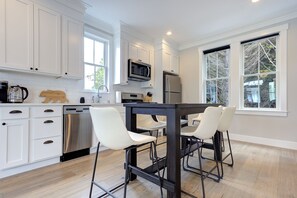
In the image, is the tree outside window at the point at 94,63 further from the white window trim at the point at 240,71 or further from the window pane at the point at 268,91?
the window pane at the point at 268,91

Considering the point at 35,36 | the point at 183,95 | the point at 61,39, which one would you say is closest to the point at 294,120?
the point at 183,95

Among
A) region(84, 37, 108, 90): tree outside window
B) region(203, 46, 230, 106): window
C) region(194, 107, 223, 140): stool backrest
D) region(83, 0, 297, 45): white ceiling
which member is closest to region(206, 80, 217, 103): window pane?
region(203, 46, 230, 106): window

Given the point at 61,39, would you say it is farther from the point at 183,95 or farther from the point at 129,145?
the point at 183,95

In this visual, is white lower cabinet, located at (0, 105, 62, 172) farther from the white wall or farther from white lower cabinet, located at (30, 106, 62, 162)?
the white wall

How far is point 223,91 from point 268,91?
3.27 ft

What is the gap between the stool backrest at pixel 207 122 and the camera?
5.25ft

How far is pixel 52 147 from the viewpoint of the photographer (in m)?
2.38

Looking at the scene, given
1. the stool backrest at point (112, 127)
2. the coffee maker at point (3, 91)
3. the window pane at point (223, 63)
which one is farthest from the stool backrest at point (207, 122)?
the window pane at point (223, 63)

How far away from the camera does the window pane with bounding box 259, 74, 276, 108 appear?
353 cm

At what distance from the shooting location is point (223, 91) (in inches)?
170

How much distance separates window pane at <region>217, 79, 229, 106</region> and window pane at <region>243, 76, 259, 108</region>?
45 cm

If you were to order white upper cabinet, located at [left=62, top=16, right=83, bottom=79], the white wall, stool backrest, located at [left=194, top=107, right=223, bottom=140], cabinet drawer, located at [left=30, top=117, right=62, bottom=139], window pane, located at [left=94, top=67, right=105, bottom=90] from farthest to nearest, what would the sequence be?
window pane, located at [left=94, top=67, right=105, bottom=90], the white wall, white upper cabinet, located at [left=62, top=16, right=83, bottom=79], cabinet drawer, located at [left=30, top=117, right=62, bottom=139], stool backrest, located at [left=194, top=107, right=223, bottom=140]

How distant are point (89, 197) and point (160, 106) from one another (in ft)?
3.69

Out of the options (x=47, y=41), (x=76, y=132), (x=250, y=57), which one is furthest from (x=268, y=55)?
(x=47, y=41)
